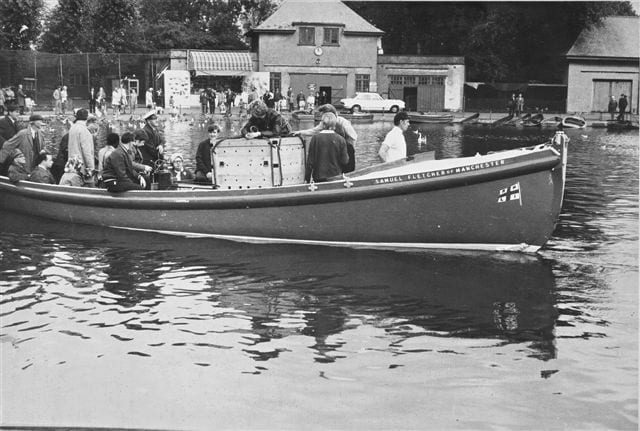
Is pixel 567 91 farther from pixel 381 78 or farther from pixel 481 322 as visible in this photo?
pixel 481 322

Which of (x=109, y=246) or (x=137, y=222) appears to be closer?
(x=109, y=246)

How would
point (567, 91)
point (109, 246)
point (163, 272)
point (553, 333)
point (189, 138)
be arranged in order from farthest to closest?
point (567, 91), point (189, 138), point (109, 246), point (163, 272), point (553, 333)

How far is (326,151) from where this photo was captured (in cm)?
1361

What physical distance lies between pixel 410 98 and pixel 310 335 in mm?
55773

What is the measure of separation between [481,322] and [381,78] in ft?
177

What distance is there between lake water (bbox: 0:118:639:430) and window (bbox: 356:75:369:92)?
47.8 metres

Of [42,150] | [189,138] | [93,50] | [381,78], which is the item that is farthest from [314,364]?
[93,50]

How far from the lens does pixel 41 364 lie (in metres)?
8.30

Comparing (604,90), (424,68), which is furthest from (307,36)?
(604,90)

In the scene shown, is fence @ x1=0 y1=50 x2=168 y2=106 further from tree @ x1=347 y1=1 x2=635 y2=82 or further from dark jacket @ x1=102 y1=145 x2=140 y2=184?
dark jacket @ x1=102 y1=145 x2=140 y2=184

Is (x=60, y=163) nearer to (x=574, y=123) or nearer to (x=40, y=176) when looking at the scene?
(x=40, y=176)

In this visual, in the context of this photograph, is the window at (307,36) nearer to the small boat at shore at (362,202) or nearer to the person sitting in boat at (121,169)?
the small boat at shore at (362,202)

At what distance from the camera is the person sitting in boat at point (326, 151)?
44.6 ft

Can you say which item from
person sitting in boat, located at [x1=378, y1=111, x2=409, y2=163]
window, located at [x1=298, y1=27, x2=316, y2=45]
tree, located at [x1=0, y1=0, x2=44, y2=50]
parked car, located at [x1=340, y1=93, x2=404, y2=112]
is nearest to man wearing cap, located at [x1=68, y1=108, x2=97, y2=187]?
person sitting in boat, located at [x1=378, y1=111, x2=409, y2=163]
